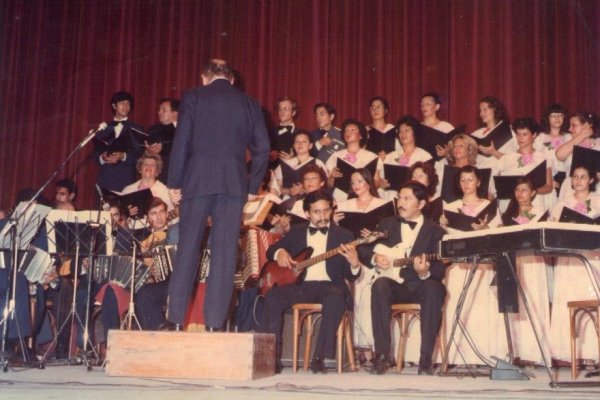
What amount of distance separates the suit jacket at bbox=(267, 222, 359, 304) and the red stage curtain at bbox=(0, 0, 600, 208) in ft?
9.03

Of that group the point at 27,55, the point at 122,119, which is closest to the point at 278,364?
the point at 122,119

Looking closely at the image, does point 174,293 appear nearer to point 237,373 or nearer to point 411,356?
point 237,373

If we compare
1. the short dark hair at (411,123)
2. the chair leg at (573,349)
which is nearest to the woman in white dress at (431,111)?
the short dark hair at (411,123)

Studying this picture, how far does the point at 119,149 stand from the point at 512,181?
11.3 ft

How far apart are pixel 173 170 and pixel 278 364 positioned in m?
1.47

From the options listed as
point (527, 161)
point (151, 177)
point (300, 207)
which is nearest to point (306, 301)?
point (300, 207)

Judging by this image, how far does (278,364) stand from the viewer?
478 cm

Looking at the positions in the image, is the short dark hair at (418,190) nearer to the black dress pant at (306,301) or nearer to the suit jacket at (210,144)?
the black dress pant at (306,301)

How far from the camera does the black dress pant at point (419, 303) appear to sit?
15.8 feet

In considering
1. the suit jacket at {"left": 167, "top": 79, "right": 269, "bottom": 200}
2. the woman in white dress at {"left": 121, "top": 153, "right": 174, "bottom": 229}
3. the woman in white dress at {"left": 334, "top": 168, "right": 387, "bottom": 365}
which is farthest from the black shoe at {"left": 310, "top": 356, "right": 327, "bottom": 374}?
the woman in white dress at {"left": 121, "top": 153, "right": 174, "bottom": 229}

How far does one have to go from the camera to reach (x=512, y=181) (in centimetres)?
590

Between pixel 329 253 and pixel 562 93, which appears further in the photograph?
pixel 562 93

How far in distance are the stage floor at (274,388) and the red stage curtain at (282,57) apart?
419 cm

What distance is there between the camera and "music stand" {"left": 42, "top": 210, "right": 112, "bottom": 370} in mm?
4938
